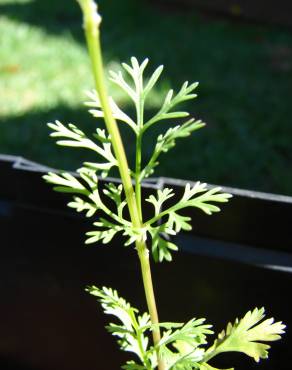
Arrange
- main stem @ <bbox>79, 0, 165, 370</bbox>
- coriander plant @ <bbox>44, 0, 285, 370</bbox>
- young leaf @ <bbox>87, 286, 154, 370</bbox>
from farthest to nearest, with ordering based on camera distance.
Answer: young leaf @ <bbox>87, 286, 154, 370</bbox> → coriander plant @ <bbox>44, 0, 285, 370</bbox> → main stem @ <bbox>79, 0, 165, 370</bbox>

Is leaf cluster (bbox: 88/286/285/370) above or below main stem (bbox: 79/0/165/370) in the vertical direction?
below

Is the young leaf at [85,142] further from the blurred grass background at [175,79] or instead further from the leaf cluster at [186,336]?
the blurred grass background at [175,79]

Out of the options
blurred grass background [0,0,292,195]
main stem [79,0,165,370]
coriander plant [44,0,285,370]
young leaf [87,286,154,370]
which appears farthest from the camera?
blurred grass background [0,0,292,195]

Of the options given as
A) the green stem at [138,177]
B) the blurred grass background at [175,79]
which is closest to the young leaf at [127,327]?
the green stem at [138,177]

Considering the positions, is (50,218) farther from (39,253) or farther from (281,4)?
(281,4)

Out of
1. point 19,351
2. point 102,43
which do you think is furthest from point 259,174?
point 102,43

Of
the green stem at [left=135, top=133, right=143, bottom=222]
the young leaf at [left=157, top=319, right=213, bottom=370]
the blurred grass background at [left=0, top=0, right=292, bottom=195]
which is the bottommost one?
the young leaf at [left=157, top=319, right=213, bottom=370]

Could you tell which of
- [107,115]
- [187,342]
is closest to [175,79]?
[187,342]

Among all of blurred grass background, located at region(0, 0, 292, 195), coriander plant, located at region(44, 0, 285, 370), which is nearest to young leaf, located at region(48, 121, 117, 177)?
coriander plant, located at region(44, 0, 285, 370)

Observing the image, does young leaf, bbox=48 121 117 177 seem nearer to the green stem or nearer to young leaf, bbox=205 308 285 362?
the green stem
